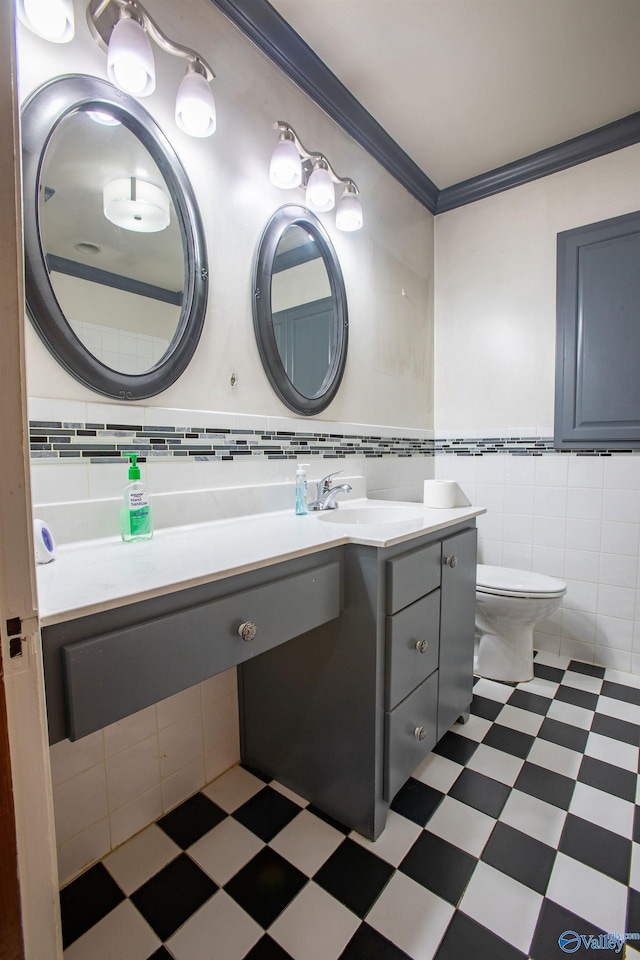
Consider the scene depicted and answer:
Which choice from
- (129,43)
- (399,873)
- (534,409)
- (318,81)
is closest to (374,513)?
(399,873)

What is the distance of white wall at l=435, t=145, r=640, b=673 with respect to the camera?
193 cm

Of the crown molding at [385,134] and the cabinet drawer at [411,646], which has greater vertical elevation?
the crown molding at [385,134]

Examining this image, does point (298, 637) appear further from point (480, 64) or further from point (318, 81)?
point (480, 64)

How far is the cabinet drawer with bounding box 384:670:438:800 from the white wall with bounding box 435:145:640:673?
3.68 ft

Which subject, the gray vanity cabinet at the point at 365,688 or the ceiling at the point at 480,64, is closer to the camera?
the gray vanity cabinet at the point at 365,688

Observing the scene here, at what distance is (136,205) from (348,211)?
820 millimetres

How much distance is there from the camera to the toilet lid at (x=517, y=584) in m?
1.69

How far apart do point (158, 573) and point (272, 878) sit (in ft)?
2.64

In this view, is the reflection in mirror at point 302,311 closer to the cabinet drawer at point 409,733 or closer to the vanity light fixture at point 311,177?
the vanity light fixture at point 311,177

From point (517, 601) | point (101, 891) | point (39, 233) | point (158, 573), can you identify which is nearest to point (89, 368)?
point (39, 233)

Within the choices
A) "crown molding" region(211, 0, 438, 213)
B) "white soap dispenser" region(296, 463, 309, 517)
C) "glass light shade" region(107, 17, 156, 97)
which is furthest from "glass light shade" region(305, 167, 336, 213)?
"white soap dispenser" region(296, 463, 309, 517)

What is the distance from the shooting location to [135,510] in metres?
1.02

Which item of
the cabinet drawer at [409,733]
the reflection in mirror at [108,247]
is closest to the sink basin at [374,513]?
the cabinet drawer at [409,733]

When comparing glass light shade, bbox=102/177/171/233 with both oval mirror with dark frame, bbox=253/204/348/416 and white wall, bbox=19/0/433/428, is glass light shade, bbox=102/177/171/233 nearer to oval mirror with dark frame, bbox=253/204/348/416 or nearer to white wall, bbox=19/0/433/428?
white wall, bbox=19/0/433/428
